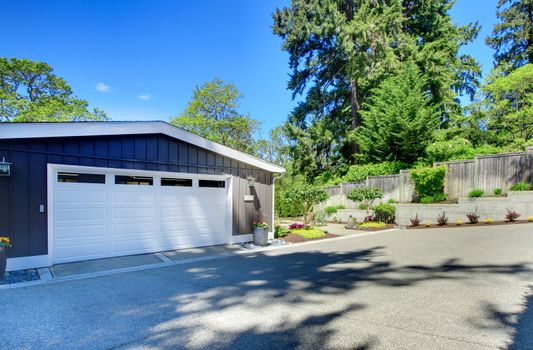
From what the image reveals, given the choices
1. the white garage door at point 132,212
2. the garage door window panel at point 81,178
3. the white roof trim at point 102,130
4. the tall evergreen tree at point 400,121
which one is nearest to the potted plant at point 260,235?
the white garage door at point 132,212

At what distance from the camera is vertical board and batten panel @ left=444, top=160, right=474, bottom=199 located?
11609 mm

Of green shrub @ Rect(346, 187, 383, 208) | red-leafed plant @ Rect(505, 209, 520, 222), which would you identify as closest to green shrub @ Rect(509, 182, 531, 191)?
red-leafed plant @ Rect(505, 209, 520, 222)

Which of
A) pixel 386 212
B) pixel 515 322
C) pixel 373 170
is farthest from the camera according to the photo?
pixel 373 170

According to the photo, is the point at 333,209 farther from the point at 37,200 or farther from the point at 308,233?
the point at 37,200

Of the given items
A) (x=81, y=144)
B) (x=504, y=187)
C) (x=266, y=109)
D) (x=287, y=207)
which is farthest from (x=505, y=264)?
(x=266, y=109)

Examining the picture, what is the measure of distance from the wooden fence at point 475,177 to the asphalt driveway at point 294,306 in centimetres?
520

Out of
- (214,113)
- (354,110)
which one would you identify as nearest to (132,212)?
(354,110)

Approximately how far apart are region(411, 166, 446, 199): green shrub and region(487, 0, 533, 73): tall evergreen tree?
13.8 meters

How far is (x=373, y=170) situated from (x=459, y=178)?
4.31 meters

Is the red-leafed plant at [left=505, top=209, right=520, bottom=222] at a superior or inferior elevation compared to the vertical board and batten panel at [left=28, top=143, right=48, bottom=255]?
inferior

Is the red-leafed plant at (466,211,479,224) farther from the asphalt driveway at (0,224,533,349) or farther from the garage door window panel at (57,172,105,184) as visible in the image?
the garage door window panel at (57,172,105,184)

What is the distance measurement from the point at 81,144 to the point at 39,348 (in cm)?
482

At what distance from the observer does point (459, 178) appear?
39.2 ft

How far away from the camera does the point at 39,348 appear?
295 centimetres
